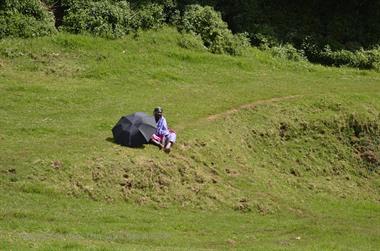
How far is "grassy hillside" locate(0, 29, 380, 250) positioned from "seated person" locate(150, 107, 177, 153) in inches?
18.2

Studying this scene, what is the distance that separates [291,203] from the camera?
24.5 meters

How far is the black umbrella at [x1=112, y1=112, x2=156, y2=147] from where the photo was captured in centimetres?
2392

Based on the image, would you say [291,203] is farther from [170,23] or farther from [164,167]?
[170,23]

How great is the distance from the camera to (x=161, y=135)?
81.3 feet

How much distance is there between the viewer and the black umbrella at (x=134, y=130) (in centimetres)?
2392

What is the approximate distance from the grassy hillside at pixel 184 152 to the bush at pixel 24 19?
0.66 m

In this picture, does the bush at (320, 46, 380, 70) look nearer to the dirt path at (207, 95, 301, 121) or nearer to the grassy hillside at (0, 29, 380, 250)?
the grassy hillside at (0, 29, 380, 250)

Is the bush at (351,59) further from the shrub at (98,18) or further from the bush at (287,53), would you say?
the shrub at (98,18)

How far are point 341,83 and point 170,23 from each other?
10.2 metres

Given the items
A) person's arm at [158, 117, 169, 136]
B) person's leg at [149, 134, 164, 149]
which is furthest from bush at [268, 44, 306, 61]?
person's leg at [149, 134, 164, 149]

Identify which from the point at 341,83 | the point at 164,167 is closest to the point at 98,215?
the point at 164,167

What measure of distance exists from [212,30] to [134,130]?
1653 centimetres

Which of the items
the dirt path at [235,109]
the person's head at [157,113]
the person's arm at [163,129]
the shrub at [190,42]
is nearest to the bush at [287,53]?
the shrub at [190,42]

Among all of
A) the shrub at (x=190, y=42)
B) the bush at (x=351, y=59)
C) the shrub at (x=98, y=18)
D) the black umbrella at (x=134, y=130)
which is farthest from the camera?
the bush at (x=351, y=59)
